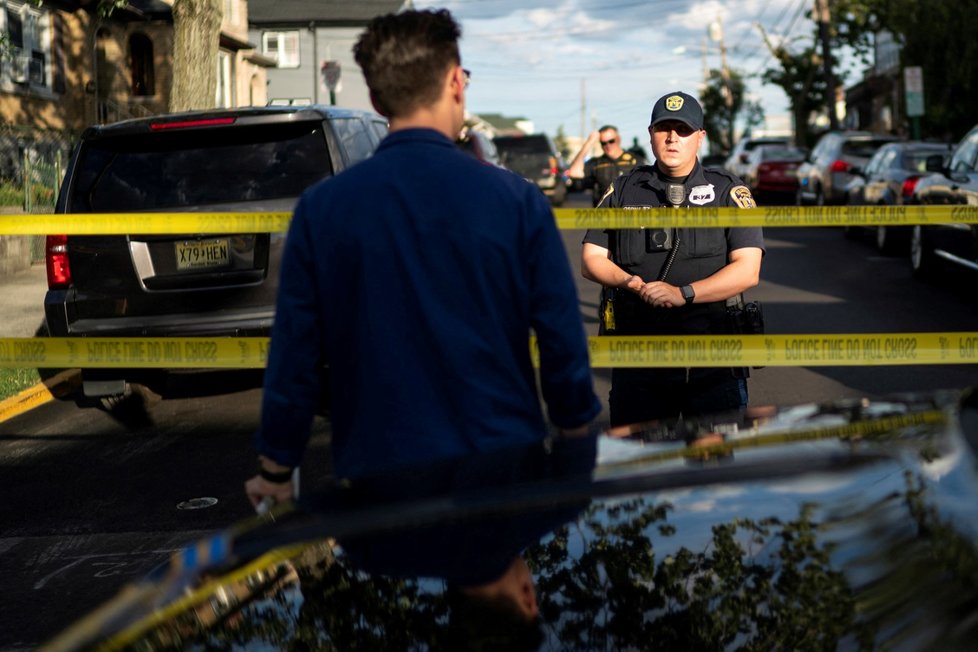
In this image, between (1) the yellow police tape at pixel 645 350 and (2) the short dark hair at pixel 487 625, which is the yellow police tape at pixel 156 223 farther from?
(2) the short dark hair at pixel 487 625

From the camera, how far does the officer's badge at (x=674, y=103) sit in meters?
5.01

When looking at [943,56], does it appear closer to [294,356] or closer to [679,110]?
[679,110]

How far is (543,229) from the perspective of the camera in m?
2.79

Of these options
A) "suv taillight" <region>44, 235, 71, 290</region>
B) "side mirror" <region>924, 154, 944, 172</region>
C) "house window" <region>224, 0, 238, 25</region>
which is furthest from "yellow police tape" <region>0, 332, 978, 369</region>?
"house window" <region>224, 0, 238, 25</region>

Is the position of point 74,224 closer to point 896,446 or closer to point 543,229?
point 543,229

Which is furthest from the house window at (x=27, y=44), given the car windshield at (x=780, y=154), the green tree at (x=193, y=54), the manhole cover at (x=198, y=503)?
the manhole cover at (x=198, y=503)

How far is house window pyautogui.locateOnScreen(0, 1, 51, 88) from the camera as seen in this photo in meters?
27.9

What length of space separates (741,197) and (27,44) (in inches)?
1059

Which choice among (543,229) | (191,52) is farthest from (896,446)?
(191,52)

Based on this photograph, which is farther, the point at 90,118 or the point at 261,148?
the point at 90,118

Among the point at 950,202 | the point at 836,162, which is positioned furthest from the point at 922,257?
the point at 836,162

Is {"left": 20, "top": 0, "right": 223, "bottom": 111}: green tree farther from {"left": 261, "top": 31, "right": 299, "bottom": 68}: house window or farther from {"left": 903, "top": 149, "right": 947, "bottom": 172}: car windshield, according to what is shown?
{"left": 261, "top": 31, "right": 299, "bottom": 68}: house window

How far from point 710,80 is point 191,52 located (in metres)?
79.3

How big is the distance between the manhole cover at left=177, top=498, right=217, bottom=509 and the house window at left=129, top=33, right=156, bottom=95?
1314 inches
